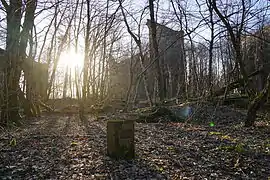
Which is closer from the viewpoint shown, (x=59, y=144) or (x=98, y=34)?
(x=59, y=144)

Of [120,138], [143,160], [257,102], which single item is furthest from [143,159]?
[257,102]

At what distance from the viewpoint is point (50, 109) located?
10.9 metres

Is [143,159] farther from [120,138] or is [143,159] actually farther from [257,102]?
[257,102]

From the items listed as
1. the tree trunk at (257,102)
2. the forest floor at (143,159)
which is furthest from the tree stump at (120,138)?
the tree trunk at (257,102)

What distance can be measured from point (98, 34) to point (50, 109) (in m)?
3.99

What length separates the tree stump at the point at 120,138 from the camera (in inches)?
115

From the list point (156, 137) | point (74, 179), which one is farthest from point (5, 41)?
point (74, 179)

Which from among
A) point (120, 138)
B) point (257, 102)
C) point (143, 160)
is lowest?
point (143, 160)

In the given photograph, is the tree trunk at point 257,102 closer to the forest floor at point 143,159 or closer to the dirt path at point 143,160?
the forest floor at point 143,159

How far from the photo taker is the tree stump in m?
2.91

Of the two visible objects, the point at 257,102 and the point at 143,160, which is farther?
the point at 257,102

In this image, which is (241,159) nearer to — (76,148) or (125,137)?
(125,137)

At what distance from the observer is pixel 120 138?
2920 millimetres

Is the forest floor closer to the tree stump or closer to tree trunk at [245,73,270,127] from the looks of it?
the tree stump
